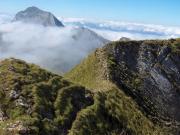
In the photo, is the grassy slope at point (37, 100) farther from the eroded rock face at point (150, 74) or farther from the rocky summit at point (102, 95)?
the eroded rock face at point (150, 74)

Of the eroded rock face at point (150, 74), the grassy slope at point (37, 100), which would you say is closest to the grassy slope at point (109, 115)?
the grassy slope at point (37, 100)

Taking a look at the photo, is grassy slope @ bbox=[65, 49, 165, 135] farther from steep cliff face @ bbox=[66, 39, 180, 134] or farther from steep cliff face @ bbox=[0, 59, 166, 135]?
steep cliff face @ bbox=[66, 39, 180, 134]

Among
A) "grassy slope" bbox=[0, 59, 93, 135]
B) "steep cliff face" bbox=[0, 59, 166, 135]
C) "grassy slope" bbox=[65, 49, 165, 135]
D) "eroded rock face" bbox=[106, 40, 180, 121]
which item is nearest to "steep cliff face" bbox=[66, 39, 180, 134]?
"eroded rock face" bbox=[106, 40, 180, 121]

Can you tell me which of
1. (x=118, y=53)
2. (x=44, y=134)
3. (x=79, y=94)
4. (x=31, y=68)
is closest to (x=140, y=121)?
(x=79, y=94)

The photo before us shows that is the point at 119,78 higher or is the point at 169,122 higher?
the point at 119,78

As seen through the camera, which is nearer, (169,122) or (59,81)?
(59,81)

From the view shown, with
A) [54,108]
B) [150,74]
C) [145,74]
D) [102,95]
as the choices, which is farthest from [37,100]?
[150,74]

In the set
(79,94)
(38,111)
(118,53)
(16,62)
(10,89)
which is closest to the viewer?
(38,111)

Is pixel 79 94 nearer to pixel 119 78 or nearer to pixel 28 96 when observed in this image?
pixel 28 96
